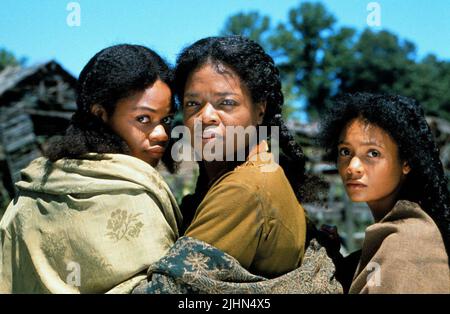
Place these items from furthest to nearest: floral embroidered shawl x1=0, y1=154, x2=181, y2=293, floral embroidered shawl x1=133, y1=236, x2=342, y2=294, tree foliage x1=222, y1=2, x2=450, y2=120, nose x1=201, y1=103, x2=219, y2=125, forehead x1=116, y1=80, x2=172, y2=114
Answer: tree foliage x1=222, y1=2, x2=450, y2=120, forehead x1=116, y1=80, x2=172, y2=114, nose x1=201, y1=103, x2=219, y2=125, floral embroidered shawl x1=0, y1=154, x2=181, y2=293, floral embroidered shawl x1=133, y1=236, x2=342, y2=294

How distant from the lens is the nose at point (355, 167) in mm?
2471

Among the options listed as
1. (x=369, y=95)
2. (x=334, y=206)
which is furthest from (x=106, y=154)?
(x=334, y=206)

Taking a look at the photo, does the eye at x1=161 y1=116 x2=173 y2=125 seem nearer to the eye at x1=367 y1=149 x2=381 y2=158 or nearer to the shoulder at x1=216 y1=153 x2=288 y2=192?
the shoulder at x1=216 y1=153 x2=288 y2=192

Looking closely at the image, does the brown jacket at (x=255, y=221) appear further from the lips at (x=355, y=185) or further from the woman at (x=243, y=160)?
the lips at (x=355, y=185)

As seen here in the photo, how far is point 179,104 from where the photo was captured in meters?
2.77

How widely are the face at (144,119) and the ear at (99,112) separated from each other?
17 millimetres

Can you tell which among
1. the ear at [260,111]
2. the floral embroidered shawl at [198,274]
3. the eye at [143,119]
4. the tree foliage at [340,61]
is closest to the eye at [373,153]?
the ear at [260,111]

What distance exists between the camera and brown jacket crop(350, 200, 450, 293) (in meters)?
2.16

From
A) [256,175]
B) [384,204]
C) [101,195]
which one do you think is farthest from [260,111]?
[101,195]

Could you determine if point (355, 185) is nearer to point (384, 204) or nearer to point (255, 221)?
point (384, 204)

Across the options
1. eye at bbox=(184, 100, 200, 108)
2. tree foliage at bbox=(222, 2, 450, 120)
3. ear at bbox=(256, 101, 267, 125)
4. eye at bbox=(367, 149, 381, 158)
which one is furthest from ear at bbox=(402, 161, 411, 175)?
tree foliage at bbox=(222, 2, 450, 120)

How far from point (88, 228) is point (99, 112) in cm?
58
